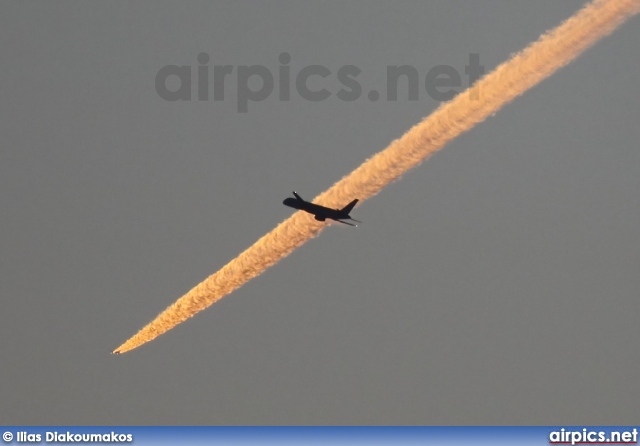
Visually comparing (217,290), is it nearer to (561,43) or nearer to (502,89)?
(502,89)

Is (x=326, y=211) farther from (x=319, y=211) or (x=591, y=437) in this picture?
(x=591, y=437)

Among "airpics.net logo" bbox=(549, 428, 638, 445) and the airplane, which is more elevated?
the airplane

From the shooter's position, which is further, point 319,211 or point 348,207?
point 319,211

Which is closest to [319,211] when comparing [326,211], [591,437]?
[326,211]

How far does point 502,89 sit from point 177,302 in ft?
95.1

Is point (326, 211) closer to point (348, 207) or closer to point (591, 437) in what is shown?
point (348, 207)

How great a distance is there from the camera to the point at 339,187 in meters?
67.8

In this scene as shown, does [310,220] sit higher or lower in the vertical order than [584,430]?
higher

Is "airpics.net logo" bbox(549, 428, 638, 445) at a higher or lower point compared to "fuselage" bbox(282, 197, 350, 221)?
lower

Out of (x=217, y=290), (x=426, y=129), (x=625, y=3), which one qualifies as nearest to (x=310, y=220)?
(x=217, y=290)

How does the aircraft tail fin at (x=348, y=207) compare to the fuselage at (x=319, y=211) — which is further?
the fuselage at (x=319, y=211)

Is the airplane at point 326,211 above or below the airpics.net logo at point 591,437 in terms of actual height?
above

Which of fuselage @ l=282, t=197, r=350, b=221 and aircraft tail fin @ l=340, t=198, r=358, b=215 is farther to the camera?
fuselage @ l=282, t=197, r=350, b=221

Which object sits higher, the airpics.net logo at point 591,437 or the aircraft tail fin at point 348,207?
the aircraft tail fin at point 348,207
